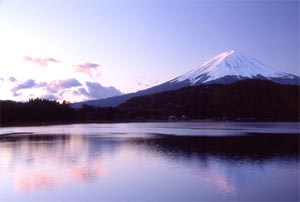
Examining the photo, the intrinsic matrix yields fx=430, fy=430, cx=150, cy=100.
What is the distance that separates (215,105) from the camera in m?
65.3

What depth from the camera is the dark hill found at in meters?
63.1

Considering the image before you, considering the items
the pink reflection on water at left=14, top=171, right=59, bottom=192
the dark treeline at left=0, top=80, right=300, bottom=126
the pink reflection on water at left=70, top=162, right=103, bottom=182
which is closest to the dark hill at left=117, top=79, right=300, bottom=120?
the dark treeline at left=0, top=80, right=300, bottom=126

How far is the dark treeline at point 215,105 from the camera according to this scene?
57.7 meters

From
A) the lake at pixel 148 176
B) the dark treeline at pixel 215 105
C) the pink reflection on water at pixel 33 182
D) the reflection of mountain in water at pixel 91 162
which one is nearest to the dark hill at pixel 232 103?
the dark treeline at pixel 215 105

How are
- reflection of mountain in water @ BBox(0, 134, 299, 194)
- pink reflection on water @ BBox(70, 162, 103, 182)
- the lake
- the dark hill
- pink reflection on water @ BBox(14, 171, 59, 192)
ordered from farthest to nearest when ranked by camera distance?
the dark hill, pink reflection on water @ BBox(70, 162, 103, 182), reflection of mountain in water @ BBox(0, 134, 299, 194), pink reflection on water @ BBox(14, 171, 59, 192), the lake

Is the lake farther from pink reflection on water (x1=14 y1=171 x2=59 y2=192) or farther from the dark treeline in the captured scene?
the dark treeline

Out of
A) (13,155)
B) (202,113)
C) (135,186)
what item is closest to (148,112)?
(202,113)

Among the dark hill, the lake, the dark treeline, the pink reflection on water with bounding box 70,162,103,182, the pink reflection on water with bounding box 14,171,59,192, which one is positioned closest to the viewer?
the lake

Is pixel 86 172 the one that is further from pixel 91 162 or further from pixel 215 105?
pixel 215 105

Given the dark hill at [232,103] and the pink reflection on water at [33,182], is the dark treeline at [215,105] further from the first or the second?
the pink reflection on water at [33,182]

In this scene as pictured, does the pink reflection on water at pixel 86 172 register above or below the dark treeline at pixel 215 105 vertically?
below

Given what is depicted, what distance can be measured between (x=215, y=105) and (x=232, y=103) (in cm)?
310

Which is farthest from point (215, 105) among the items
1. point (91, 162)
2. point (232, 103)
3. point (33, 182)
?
point (33, 182)

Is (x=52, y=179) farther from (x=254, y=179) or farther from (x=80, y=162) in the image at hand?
(x=254, y=179)
